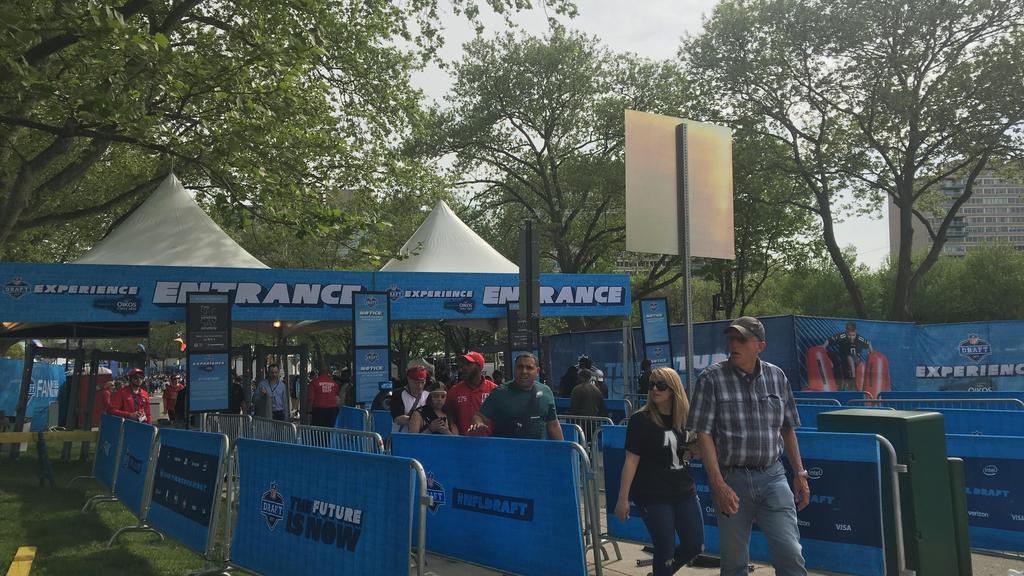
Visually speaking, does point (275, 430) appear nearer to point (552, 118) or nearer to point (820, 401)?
point (820, 401)

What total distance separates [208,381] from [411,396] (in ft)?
24.7

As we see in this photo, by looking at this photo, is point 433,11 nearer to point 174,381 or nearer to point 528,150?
point 174,381

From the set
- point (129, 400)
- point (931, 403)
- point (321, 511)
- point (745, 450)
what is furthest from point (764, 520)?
point (129, 400)

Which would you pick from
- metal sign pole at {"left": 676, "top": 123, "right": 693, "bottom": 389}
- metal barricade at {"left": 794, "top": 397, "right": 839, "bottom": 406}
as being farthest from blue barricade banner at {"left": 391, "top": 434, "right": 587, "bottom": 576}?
metal barricade at {"left": 794, "top": 397, "right": 839, "bottom": 406}

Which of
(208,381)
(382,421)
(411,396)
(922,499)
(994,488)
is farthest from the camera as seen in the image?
(208,381)

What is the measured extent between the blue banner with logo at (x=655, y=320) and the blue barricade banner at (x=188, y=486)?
1370 cm

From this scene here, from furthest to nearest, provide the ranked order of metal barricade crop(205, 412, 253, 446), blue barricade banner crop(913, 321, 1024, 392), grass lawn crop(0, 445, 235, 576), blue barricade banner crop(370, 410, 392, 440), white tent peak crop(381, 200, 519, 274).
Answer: white tent peak crop(381, 200, 519, 274) → blue barricade banner crop(913, 321, 1024, 392) → metal barricade crop(205, 412, 253, 446) → blue barricade banner crop(370, 410, 392, 440) → grass lawn crop(0, 445, 235, 576)

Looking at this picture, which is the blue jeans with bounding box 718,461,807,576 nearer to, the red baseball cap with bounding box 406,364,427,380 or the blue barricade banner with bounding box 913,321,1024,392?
the red baseball cap with bounding box 406,364,427,380

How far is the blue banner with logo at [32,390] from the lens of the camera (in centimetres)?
2662

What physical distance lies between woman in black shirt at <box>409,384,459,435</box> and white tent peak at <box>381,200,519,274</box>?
12.7m

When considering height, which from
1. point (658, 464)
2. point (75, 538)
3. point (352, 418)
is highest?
point (658, 464)

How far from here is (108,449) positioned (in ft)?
35.0

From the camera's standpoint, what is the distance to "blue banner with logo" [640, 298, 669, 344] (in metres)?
20.4

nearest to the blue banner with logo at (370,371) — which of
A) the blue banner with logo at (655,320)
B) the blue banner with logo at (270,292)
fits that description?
the blue banner with logo at (270,292)
